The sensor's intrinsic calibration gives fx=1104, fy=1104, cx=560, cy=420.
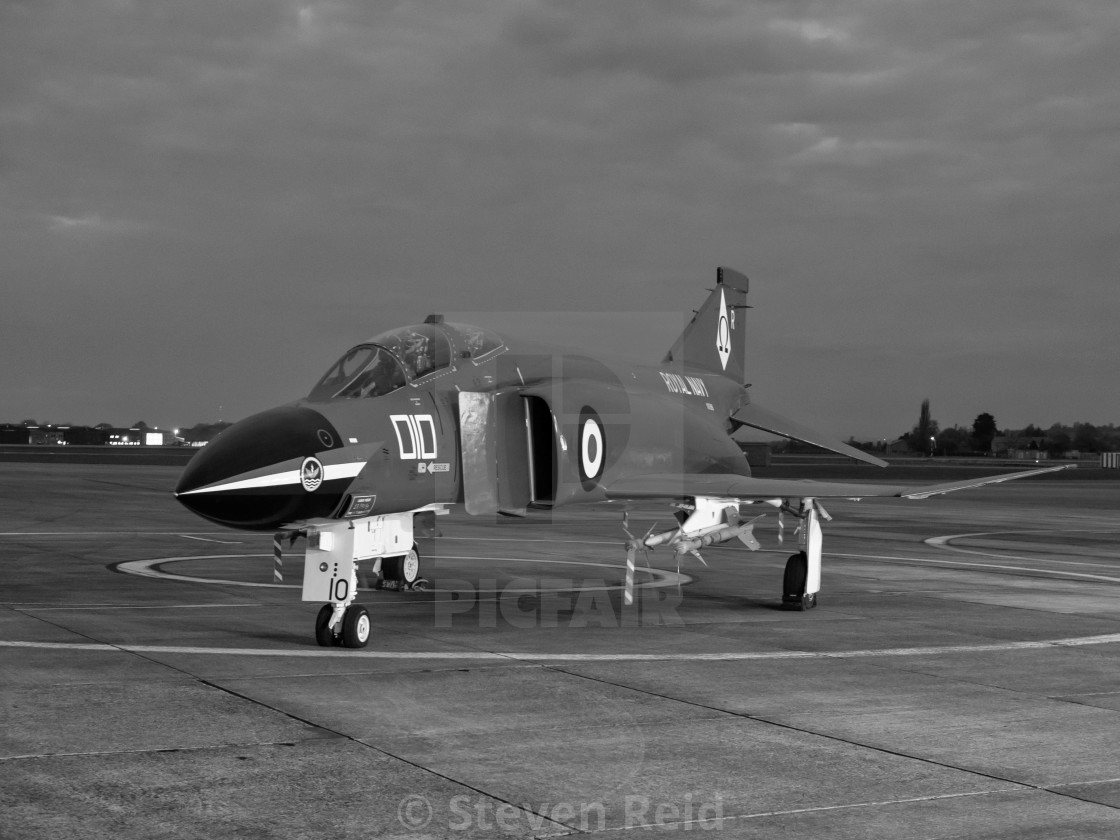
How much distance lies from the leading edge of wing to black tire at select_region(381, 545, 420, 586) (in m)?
3.43

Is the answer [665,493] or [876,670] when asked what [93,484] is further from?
[876,670]

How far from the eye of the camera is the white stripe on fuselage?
9.08m

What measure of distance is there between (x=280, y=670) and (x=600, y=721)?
2956 millimetres

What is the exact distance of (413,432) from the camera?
1091cm

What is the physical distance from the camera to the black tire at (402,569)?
1498cm

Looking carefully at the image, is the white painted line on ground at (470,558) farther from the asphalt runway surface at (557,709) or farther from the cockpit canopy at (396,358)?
the cockpit canopy at (396,358)

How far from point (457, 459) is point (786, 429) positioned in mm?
8754

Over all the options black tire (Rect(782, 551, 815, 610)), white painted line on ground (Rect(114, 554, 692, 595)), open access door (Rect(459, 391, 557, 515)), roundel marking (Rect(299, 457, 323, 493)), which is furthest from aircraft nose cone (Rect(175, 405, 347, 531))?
black tire (Rect(782, 551, 815, 610))

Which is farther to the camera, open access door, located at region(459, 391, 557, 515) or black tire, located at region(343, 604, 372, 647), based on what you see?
open access door, located at region(459, 391, 557, 515)

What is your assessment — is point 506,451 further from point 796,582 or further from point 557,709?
point 557,709

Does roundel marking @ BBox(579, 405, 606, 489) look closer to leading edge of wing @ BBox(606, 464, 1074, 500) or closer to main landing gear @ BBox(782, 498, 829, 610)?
leading edge of wing @ BBox(606, 464, 1074, 500)

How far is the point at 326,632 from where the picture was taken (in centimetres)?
1018

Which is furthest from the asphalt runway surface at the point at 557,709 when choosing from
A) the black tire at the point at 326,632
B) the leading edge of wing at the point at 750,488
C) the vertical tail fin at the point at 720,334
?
the vertical tail fin at the point at 720,334

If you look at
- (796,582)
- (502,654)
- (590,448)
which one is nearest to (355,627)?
(502,654)
